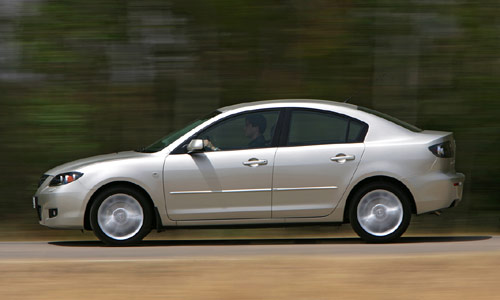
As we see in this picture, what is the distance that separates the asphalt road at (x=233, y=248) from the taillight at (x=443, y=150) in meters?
0.94

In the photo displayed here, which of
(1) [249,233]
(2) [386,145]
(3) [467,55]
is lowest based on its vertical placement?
(1) [249,233]

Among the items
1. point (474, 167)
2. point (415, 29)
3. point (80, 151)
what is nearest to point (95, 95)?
point (80, 151)

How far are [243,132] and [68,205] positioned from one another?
197 cm

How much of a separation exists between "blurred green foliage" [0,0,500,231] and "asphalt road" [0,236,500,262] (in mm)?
2273

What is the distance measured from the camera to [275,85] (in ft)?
39.2

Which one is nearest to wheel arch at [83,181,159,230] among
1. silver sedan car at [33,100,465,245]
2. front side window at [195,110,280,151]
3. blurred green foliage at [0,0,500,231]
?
silver sedan car at [33,100,465,245]

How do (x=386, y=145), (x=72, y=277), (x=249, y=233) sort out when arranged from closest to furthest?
(x=72, y=277) < (x=386, y=145) < (x=249, y=233)

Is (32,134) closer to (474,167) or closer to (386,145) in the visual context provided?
(386,145)

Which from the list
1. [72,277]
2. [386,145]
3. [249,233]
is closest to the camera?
[72,277]

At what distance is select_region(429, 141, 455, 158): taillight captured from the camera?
29.5 ft

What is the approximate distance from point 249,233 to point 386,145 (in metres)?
3.02

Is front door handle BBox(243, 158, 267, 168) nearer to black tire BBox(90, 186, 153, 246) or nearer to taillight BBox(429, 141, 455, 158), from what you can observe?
black tire BBox(90, 186, 153, 246)

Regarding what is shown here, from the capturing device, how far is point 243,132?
912 cm

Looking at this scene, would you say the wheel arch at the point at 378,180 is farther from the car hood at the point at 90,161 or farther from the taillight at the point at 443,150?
the car hood at the point at 90,161
